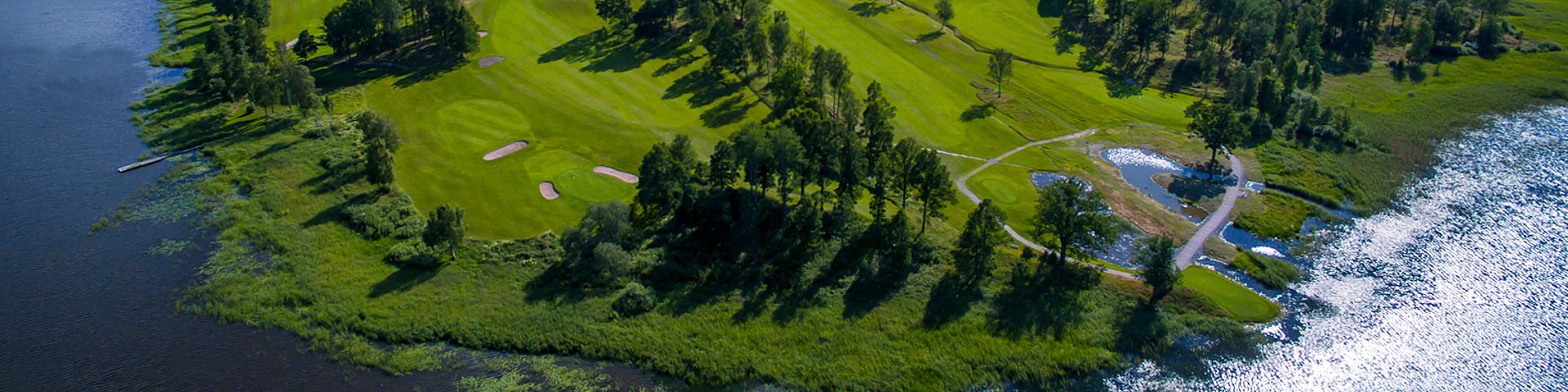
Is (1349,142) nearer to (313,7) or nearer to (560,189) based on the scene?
(560,189)

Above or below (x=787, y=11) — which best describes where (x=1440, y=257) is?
below

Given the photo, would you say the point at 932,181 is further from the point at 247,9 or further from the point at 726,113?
the point at 247,9

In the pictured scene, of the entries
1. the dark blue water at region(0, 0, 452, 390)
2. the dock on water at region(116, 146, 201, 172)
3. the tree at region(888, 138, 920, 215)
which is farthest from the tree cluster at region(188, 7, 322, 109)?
the tree at region(888, 138, 920, 215)

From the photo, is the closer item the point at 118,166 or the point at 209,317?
the point at 209,317

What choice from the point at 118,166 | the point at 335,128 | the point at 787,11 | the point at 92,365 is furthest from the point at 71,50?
the point at 787,11

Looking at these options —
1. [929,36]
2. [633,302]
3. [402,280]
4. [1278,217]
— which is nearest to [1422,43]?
[1278,217]

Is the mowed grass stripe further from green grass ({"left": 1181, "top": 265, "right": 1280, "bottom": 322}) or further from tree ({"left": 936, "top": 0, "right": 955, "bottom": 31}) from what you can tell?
green grass ({"left": 1181, "top": 265, "right": 1280, "bottom": 322})

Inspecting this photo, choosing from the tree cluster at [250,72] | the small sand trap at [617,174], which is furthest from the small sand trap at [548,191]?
the tree cluster at [250,72]
